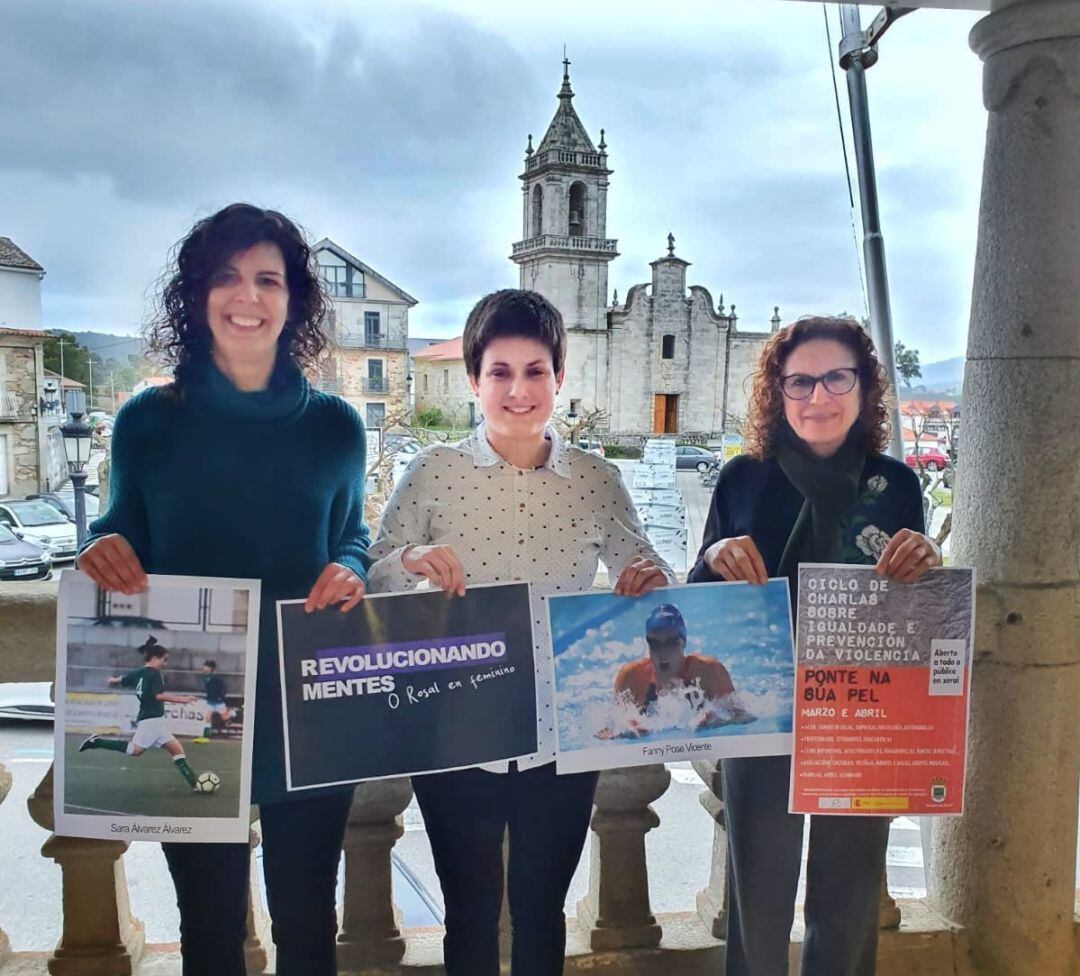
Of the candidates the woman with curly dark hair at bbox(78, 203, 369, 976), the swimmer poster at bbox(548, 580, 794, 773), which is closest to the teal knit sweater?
the woman with curly dark hair at bbox(78, 203, 369, 976)

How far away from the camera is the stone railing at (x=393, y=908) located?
1.66 meters

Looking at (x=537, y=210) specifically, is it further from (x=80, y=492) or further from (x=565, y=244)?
(x=80, y=492)

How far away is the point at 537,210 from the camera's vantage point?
2533 mm

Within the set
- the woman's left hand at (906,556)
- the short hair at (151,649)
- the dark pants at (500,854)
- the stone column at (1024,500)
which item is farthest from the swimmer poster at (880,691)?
the short hair at (151,649)

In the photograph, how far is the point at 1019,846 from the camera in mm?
1908

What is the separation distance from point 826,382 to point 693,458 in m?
0.70

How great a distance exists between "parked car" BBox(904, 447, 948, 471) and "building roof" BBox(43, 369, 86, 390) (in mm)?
2119

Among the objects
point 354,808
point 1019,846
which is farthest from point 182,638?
point 1019,846

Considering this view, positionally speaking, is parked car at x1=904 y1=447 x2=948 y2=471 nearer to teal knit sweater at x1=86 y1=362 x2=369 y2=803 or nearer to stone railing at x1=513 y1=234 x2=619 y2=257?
stone railing at x1=513 y1=234 x2=619 y2=257

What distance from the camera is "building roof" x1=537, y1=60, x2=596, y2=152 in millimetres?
2512

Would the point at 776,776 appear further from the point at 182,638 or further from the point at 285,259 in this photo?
the point at 285,259

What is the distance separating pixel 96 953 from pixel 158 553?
90 cm

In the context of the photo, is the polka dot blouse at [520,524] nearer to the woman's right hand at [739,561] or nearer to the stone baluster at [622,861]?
the woman's right hand at [739,561]

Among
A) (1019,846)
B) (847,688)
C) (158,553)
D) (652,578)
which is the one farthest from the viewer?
(1019,846)
